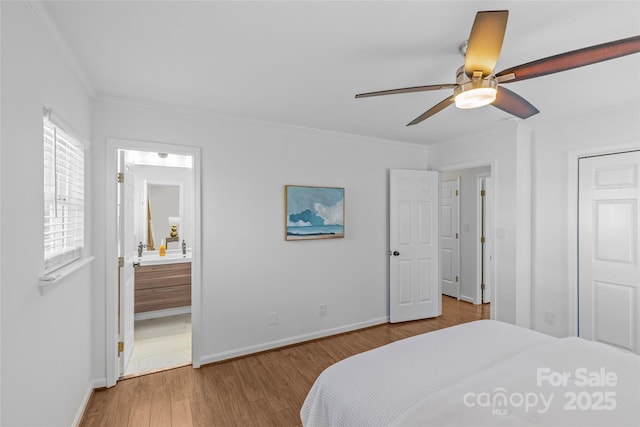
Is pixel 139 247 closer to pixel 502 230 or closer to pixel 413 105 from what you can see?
pixel 413 105

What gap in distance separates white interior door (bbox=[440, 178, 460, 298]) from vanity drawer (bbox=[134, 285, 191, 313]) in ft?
13.8

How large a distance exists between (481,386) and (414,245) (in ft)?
9.24

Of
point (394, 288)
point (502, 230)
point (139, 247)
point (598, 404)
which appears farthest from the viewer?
point (139, 247)

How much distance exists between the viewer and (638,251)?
2656mm

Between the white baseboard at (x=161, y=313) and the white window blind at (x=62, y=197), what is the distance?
219 centimetres

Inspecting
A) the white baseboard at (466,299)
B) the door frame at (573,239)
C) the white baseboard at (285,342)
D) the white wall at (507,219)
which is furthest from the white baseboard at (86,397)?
the white baseboard at (466,299)

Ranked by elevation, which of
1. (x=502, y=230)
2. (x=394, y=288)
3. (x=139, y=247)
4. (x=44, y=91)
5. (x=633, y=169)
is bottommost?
(x=394, y=288)

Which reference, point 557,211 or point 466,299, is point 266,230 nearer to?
point 557,211

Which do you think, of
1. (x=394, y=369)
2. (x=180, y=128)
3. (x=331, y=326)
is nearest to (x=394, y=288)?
(x=331, y=326)

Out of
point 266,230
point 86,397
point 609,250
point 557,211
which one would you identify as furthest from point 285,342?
point 609,250

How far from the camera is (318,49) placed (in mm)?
1792

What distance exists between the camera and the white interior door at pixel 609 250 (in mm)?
2686

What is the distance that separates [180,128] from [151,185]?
6.85 ft

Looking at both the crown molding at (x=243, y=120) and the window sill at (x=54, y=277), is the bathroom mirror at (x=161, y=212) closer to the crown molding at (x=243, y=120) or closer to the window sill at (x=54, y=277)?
the crown molding at (x=243, y=120)
